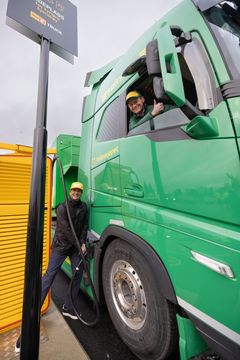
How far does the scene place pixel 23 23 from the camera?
972 millimetres

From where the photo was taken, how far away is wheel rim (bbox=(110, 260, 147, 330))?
70.7 inches

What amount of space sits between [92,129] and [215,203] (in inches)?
82.0

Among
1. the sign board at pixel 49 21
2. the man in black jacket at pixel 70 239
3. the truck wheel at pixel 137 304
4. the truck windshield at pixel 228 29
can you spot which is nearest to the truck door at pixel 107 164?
the man in black jacket at pixel 70 239

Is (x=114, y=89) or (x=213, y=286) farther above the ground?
(x=114, y=89)

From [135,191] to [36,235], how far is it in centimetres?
104

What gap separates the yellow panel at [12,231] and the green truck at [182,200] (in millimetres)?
931

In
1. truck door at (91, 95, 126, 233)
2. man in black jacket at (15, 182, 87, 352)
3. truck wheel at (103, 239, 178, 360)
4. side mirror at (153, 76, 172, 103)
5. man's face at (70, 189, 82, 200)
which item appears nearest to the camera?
side mirror at (153, 76, 172, 103)

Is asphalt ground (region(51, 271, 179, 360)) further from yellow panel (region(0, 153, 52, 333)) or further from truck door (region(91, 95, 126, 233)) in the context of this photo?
truck door (region(91, 95, 126, 233))

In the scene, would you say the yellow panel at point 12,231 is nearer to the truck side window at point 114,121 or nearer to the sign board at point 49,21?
the truck side window at point 114,121

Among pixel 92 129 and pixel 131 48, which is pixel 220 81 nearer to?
pixel 131 48

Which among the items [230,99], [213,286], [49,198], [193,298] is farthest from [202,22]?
[49,198]

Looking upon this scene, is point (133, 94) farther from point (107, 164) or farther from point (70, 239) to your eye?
point (70, 239)

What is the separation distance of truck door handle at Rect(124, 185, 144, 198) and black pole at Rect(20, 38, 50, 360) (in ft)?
3.12

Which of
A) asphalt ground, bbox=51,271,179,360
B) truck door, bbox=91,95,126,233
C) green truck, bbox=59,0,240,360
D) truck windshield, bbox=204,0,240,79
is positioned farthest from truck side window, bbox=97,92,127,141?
asphalt ground, bbox=51,271,179,360
